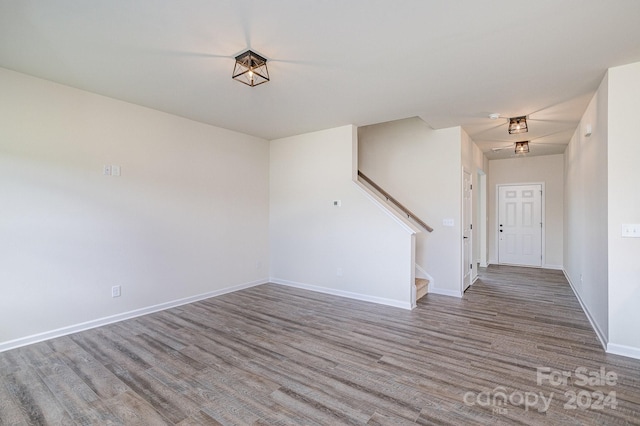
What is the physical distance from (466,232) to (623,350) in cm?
253

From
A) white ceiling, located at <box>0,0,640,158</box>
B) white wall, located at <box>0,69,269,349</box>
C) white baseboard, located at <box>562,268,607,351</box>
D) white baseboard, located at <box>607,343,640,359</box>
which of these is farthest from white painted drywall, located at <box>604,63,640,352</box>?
white wall, located at <box>0,69,269,349</box>

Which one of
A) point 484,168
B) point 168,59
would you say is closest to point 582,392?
point 168,59

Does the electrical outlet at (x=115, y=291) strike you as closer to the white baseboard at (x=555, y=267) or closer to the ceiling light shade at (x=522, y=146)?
the ceiling light shade at (x=522, y=146)

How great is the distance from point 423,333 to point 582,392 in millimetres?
1304

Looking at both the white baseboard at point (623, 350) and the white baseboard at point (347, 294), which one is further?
the white baseboard at point (347, 294)

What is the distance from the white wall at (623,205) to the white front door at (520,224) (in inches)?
190

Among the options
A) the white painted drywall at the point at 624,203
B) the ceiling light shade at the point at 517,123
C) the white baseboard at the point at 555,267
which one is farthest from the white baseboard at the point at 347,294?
the white baseboard at the point at 555,267

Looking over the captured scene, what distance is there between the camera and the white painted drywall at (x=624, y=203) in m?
2.60

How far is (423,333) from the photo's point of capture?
10.4 ft

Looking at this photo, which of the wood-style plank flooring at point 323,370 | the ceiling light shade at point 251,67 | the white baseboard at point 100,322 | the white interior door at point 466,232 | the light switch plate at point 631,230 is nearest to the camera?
the wood-style plank flooring at point 323,370

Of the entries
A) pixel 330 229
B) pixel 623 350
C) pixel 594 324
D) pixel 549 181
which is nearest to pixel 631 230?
pixel 623 350

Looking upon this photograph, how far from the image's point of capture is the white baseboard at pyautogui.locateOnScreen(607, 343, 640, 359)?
2598 mm

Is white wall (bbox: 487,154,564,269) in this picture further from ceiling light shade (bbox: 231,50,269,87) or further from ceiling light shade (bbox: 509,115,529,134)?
ceiling light shade (bbox: 231,50,269,87)

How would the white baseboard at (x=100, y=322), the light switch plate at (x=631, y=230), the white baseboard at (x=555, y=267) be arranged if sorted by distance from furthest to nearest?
1. the white baseboard at (x=555, y=267)
2. the white baseboard at (x=100, y=322)
3. the light switch plate at (x=631, y=230)
